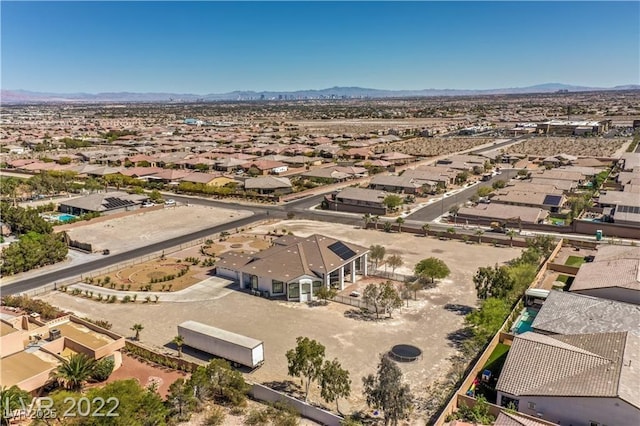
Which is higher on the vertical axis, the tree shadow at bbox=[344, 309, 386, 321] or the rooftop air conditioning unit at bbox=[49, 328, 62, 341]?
the rooftop air conditioning unit at bbox=[49, 328, 62, 341]

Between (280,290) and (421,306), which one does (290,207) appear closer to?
(280,290)

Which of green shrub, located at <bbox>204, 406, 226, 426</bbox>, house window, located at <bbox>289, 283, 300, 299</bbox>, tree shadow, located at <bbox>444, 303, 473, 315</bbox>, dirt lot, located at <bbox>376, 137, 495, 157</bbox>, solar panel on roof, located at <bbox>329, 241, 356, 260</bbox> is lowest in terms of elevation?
tree shadow, located at <bbox>444, 303, 473, 315</bbox>

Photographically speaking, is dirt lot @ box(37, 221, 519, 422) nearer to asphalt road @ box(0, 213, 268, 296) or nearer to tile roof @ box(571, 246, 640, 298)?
asphalt road @ box(0, 213, 268, 296)

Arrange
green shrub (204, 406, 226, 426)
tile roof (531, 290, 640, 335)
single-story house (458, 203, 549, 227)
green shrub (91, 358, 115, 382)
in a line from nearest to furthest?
1. green shrub (204, 406, 226, 426)
2. green shrub (91, 358, 115, 382)
3. tile roof (531, 290, 640, 335)
4. single-story house (458, 203, 549, 227)

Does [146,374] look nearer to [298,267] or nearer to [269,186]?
[298,267]

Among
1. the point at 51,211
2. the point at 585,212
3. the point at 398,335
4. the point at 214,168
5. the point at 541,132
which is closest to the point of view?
the point at 398,335

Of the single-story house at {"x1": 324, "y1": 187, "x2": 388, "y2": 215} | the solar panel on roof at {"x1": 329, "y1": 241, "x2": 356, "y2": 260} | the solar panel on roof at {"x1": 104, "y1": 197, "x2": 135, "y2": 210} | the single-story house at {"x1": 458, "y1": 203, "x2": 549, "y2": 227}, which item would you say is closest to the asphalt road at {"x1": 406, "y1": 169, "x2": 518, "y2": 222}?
the single-story house at {"x1": 458, "y1": 203, "x2": 549, "y2": 227}

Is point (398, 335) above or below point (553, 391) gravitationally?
below

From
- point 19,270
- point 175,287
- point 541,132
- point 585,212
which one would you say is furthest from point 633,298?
point 541,132
